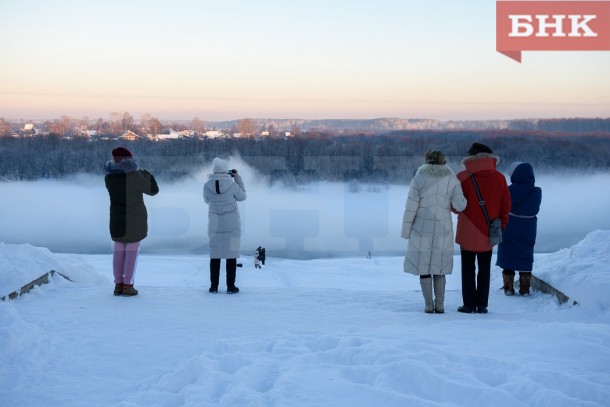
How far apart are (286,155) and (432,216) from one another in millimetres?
97591

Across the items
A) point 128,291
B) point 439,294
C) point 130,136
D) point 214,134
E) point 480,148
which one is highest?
point 214,134

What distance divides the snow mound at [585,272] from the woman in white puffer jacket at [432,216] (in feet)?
5.04

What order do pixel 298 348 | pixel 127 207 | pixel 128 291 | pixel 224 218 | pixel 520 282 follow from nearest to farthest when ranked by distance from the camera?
1. pixel 298 348
2. pixel 127 207
3. pixel 128 291
4. pixel 224 218
5. pixel 520 282

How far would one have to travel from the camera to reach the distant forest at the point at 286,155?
98.0m

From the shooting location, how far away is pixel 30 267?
7535 mm

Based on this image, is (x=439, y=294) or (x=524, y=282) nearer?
(x=439, y=294)

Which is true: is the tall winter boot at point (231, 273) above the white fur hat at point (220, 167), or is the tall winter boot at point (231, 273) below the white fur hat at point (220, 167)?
below

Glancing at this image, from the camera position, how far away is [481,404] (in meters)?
3.62

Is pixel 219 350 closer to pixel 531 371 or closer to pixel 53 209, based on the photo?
pixel 531 371

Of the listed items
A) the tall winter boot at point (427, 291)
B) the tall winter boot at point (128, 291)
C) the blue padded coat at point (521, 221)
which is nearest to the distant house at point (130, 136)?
the tall winter boot at point (128, 291)

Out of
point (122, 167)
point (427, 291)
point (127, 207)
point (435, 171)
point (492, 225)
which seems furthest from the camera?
point (127, 207)

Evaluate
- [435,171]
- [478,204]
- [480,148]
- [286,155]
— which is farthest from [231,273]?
[286,155]

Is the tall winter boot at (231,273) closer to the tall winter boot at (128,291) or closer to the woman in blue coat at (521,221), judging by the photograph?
the tall winter boot at (128,291)

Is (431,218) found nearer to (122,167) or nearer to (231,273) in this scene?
(231,273)
